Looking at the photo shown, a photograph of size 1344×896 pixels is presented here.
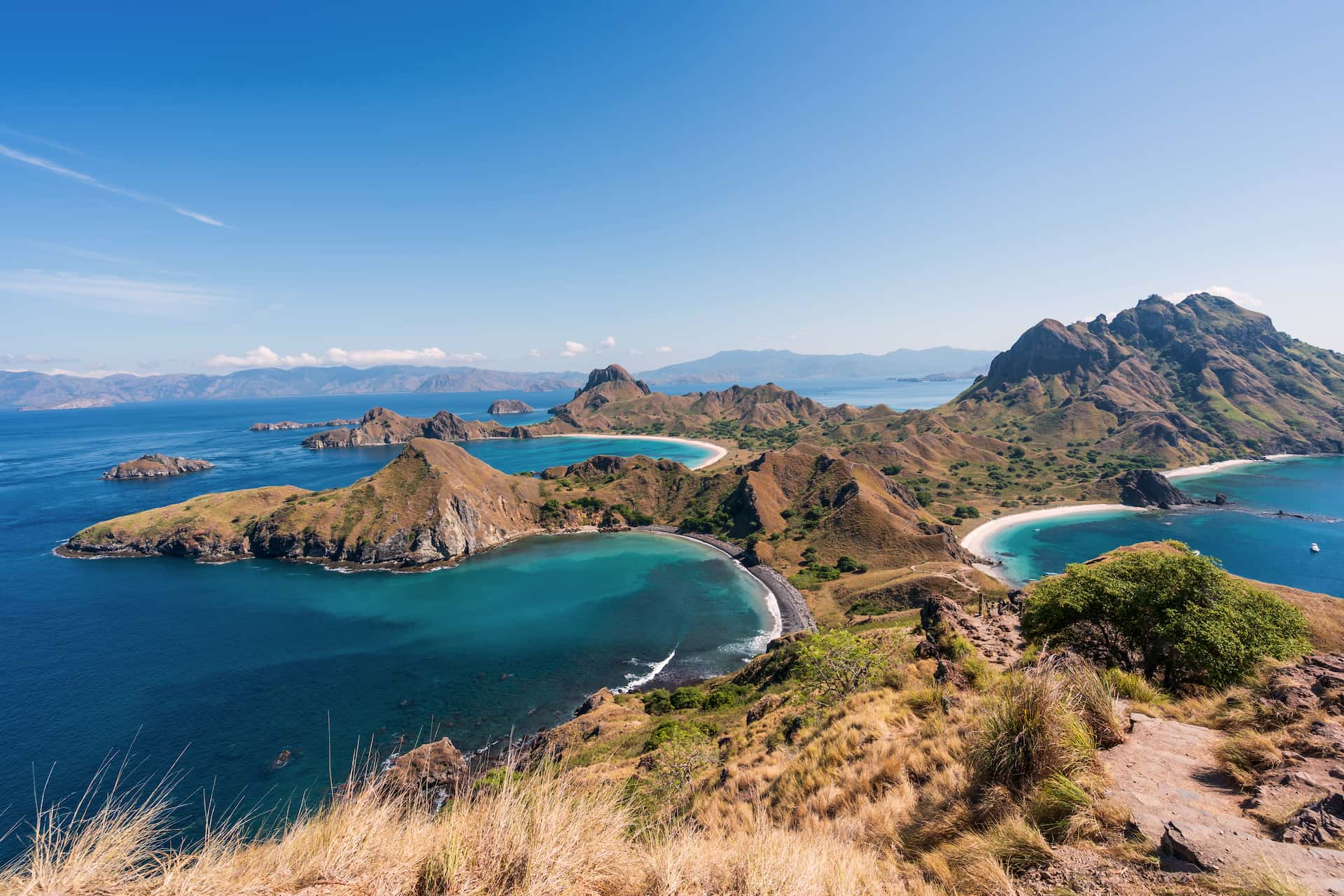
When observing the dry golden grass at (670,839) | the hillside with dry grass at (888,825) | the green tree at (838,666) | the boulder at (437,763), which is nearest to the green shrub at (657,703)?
the boulder at (437,763)

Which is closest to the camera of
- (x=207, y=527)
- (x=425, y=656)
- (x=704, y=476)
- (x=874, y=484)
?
(x=425, y=656)

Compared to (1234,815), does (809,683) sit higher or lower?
lower

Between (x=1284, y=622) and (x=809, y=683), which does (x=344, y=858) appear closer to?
(x=809, y=683)


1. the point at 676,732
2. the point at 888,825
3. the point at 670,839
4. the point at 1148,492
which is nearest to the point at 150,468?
the point at 676,732

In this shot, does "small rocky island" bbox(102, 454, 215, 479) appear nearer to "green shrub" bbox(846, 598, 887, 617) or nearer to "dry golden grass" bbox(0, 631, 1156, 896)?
"green shrub" bbox(846, 598, 887, 617)

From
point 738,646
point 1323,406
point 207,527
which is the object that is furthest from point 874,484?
point 1323,406

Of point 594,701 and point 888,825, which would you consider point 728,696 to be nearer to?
point 594,701
